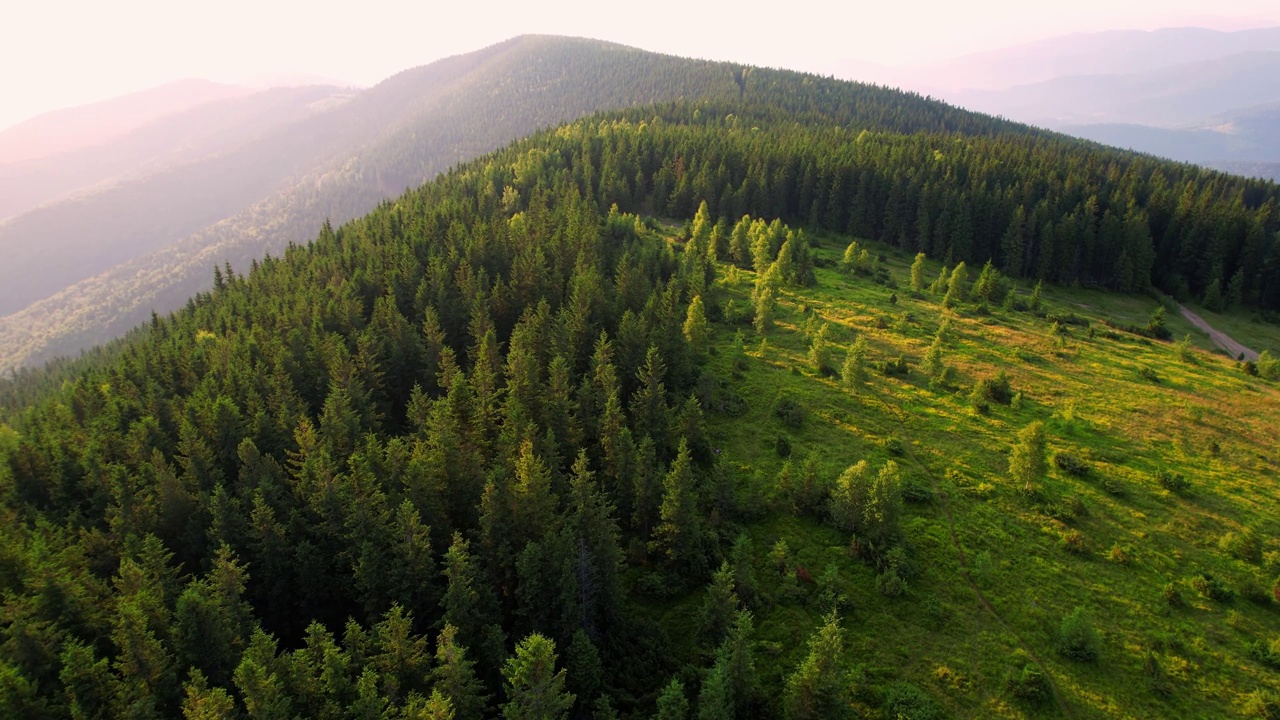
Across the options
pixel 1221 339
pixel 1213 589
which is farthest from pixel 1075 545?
pixel 1221 339

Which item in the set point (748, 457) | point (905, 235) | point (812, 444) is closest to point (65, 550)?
point (748, 457)

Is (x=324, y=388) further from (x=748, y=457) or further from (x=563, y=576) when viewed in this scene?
(x=748, y=457)

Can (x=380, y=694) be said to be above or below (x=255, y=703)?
below

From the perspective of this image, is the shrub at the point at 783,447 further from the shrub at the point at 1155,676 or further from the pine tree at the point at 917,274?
the pine tree at the point at 917,274

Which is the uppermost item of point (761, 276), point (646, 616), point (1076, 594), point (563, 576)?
point (761, 276)

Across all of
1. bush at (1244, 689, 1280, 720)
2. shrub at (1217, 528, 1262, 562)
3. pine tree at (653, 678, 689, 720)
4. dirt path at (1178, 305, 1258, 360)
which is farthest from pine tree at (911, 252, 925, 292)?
pine tree at (653, 678, 689, 720)

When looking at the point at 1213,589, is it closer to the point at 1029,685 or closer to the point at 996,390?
the point at 1029,685

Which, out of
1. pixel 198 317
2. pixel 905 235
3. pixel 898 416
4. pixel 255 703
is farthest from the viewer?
pixel 905 235
